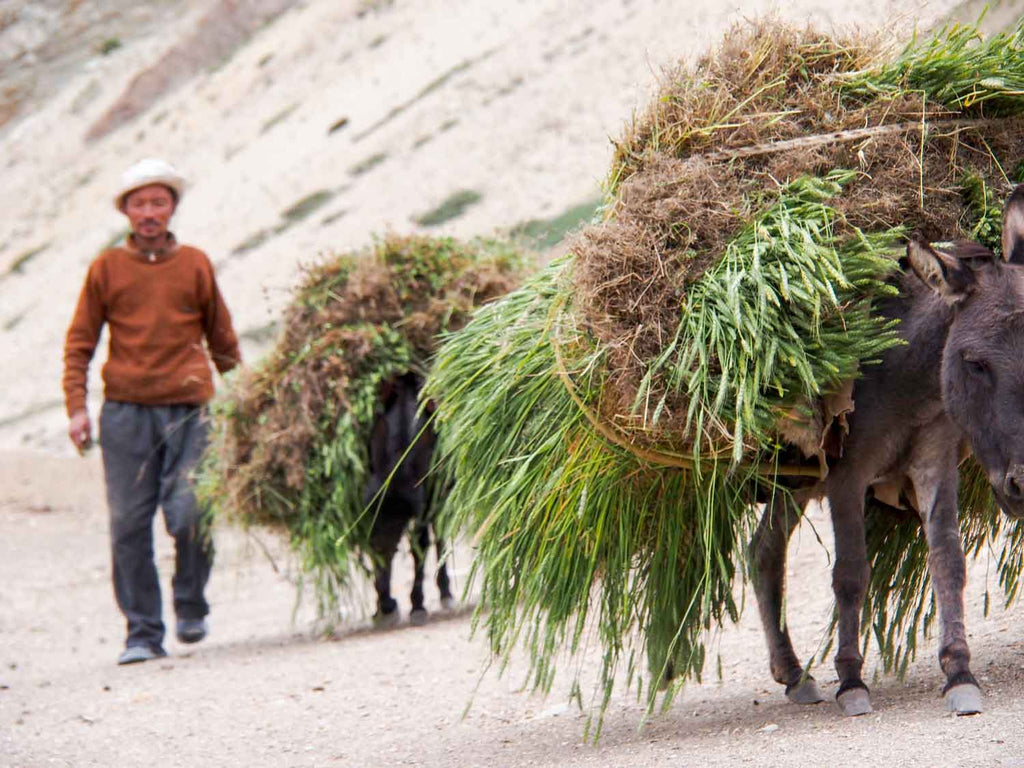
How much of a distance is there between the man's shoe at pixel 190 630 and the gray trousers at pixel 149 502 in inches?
1.3

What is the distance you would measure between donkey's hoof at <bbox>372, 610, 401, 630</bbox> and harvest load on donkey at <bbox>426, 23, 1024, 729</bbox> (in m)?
3.34

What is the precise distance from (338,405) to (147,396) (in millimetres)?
1068

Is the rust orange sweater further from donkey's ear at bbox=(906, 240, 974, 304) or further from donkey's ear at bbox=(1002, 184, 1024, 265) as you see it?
donkey's ear at bbox=(1002, 184, 1024, 265)

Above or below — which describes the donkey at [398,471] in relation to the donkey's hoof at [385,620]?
above

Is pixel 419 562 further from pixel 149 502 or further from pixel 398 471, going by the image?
pixel 149 502

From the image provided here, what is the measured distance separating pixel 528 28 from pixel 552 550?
88.4 ft

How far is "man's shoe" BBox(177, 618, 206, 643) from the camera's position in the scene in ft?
25.0

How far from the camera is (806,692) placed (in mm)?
4621

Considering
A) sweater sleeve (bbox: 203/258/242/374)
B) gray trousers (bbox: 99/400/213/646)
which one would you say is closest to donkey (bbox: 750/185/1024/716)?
gray trousers (bbox: 99/400/213/646)

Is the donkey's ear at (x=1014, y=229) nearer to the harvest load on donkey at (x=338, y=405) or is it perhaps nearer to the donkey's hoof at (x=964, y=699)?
the donkey's hoof at (x=964, y=699)

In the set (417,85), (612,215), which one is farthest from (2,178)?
(612,215)

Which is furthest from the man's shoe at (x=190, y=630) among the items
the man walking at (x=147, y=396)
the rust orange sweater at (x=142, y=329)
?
the rust orange sweater at (x=142, y=329)

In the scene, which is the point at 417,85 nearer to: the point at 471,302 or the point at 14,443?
the point at 14,443

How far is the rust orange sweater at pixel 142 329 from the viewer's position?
752 cm
